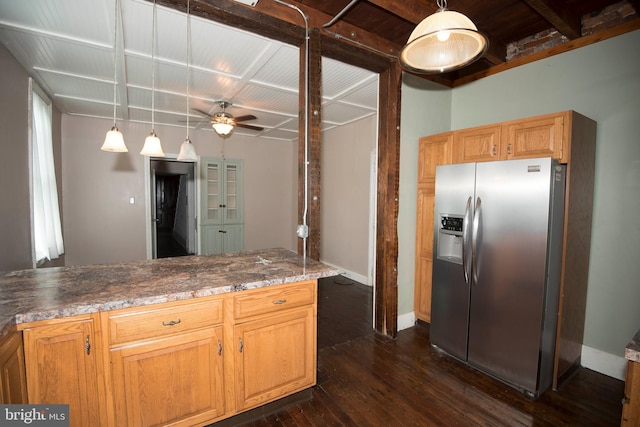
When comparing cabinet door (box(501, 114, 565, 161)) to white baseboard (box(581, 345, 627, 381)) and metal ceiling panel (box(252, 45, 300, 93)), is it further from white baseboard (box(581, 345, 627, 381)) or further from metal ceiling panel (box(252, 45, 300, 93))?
metal ceiling panel (box(252, 45, 300, 93))

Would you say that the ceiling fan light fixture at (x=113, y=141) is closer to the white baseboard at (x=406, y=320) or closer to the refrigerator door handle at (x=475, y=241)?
the refrigerator door handle at (x=475, y=241)

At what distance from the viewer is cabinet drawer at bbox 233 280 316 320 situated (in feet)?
5.40

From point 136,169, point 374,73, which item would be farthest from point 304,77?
point 136,169

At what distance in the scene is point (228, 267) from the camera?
1.90 metres

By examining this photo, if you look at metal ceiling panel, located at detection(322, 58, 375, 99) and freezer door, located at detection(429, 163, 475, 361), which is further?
metal ceiling panel, located at detection(322, 58, 375, 99)

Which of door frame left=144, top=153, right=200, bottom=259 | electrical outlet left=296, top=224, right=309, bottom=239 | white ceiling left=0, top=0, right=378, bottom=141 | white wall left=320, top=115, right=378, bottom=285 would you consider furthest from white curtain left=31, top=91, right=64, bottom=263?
white wall left=320, top=115, right=378, bottom=285

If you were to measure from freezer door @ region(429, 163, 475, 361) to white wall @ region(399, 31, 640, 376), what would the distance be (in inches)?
42.1

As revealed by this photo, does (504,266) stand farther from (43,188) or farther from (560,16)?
(43,188)

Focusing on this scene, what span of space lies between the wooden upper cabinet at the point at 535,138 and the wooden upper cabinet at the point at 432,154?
1.61ft

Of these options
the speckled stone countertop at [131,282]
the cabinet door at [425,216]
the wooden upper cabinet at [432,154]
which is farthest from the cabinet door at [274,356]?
the wooden upper cabinet at [432,154]

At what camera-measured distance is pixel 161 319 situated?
4.71 ft

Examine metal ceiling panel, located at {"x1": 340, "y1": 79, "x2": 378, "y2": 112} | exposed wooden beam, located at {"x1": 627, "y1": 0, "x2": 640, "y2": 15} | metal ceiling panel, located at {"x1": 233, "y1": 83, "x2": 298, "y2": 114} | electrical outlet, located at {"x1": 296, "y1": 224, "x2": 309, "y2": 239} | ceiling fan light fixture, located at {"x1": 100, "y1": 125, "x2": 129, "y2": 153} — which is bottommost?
electrical outlet, located at {"x1": 296, "y1": 224, "x2": 309, "y2": 239}

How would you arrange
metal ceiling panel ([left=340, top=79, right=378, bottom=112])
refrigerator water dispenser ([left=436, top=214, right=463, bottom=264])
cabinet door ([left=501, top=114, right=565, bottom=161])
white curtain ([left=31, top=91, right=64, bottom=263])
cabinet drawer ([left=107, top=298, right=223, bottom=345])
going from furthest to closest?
1. metal ceiling panel ([left=340, top=79, right=378, bottom=112])
2. white curtain ([left=31, top=91, right=64, bottom=263])
3. refrigerator water dispenser ([left=436, top=214, right=463, bottom=264])
4. cabinet door ([left=501, top=114, right=565, bottom=161])
5. cabinet drawer ([left=107, top=298, right=223, bottom=345])

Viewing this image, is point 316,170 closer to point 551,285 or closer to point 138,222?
point 551,285
